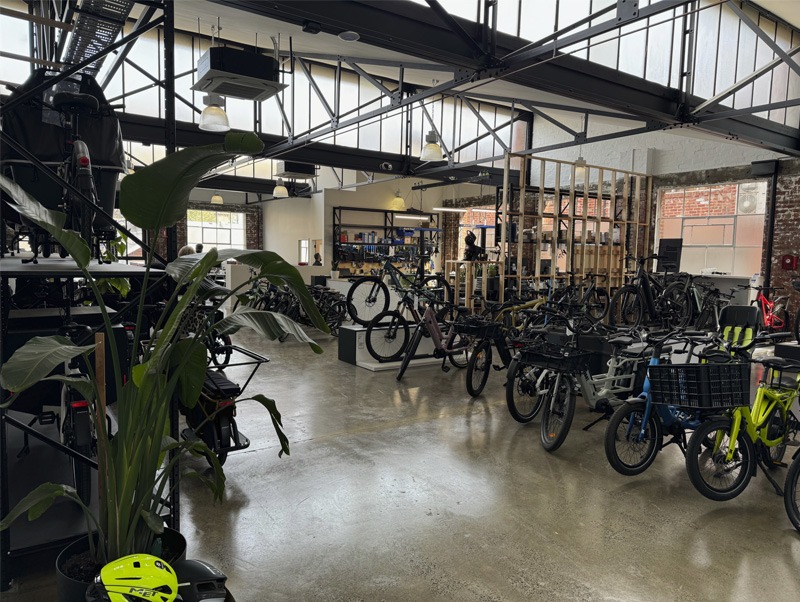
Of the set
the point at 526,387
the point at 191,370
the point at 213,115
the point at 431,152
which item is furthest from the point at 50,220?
the point at 431,152

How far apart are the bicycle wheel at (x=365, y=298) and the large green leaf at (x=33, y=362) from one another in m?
5.28

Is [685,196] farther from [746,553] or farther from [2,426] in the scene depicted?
[2,426]

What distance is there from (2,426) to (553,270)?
369 inches

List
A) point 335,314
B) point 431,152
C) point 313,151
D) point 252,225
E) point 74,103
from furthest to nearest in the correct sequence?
point 252,225 < point 313,151 < point 335,314 < point 431,152 < point 74,103

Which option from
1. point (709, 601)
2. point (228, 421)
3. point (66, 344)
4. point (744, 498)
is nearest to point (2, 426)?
point (66, 344)

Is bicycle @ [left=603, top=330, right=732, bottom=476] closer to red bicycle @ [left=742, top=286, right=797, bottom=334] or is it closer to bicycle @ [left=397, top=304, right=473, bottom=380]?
bicycle @ [left=397, top=304, right=473, bottom=380]

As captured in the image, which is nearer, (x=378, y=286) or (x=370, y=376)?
(x=370, y=376)

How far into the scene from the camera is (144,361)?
1.91 metres

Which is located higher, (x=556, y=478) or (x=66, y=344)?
(x=66, y=344)

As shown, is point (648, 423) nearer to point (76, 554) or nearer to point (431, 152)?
point (76, 554)

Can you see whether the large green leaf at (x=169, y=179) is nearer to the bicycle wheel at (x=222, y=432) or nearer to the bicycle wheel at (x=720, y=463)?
the bicycle wheel at (x=222, y=432)

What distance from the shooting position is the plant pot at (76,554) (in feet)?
5.67

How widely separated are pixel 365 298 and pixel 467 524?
15.7ft

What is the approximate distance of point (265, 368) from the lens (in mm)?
6715
